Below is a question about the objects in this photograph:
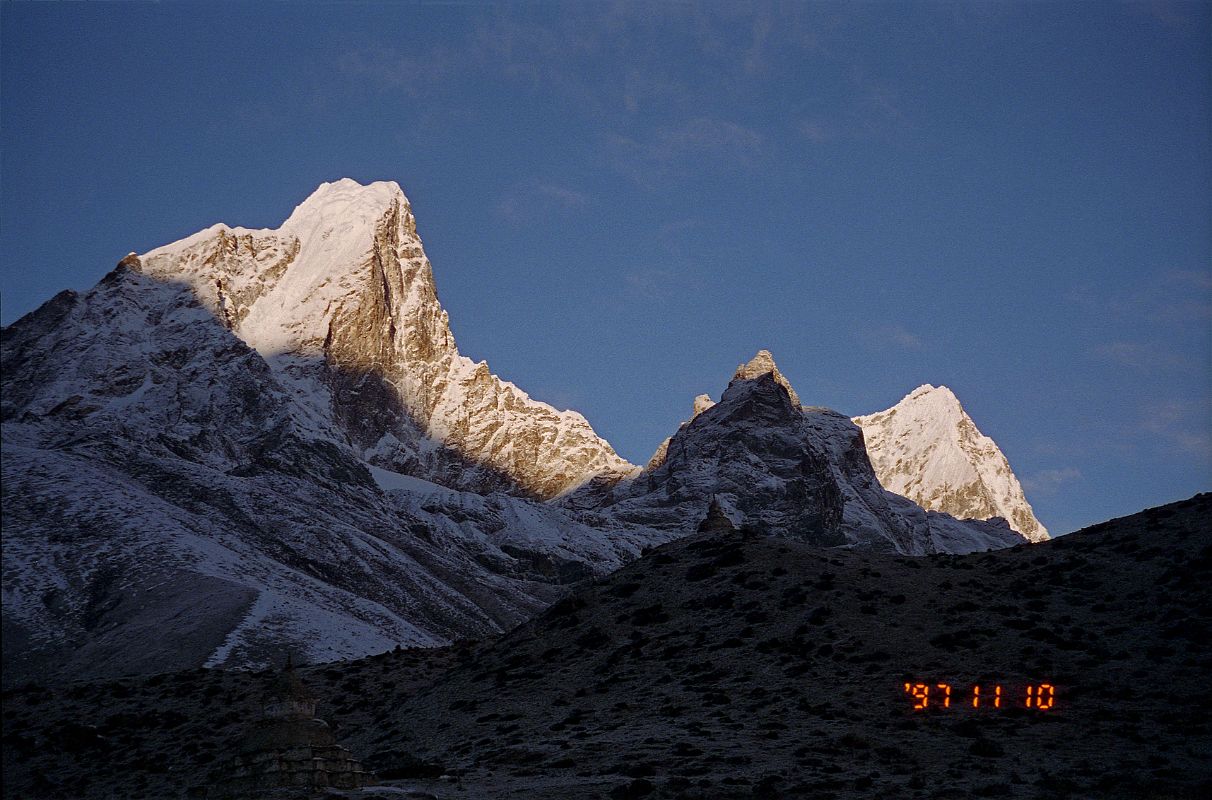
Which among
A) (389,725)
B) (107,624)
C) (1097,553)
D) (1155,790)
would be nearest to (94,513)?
(107,624)

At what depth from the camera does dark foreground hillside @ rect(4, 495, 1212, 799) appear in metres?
58.5

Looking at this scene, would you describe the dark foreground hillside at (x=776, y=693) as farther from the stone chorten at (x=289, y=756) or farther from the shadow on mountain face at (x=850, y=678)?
the stone chorten at (x=289, y=756)

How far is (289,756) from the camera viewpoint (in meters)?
56.8

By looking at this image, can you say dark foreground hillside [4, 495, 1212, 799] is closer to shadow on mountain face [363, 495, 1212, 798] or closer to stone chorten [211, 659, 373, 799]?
shadow on mountain face [363, 495, 1212, 798]

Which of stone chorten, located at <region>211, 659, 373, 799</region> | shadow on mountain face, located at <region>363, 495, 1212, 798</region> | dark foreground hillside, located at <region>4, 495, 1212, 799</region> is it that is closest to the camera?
stone chorten, located at <region>211, 659, 373, 799</region>
